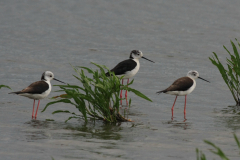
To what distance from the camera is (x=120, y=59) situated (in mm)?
18031

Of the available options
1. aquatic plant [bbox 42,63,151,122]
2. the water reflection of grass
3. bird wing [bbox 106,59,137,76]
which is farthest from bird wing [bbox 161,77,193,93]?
bird wing [bbox 106,59,137,76]

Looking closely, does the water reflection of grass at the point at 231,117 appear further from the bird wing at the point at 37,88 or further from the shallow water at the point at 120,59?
the bird wing at the point at 37,88

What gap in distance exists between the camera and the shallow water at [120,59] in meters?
7.45

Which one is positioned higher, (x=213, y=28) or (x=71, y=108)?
(x=213, y=28)

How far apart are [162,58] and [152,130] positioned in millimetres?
9830

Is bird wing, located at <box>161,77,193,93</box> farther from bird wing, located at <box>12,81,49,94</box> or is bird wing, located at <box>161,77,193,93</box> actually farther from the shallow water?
bird wing, located at <box>12,81,49,94</box>

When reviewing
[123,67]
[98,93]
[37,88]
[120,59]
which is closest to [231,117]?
[98,93]

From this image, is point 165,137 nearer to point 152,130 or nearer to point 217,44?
point 152,130

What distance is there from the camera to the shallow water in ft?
24.4

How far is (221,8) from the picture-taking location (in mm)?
27859

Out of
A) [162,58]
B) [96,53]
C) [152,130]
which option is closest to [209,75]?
[162,58]

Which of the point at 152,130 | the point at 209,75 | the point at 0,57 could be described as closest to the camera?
the point at 152,130

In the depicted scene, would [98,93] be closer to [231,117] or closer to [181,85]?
[181,85]

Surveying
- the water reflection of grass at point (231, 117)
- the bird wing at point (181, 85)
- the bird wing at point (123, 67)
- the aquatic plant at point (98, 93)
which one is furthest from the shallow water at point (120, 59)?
the bird wing at point (123, 67)
